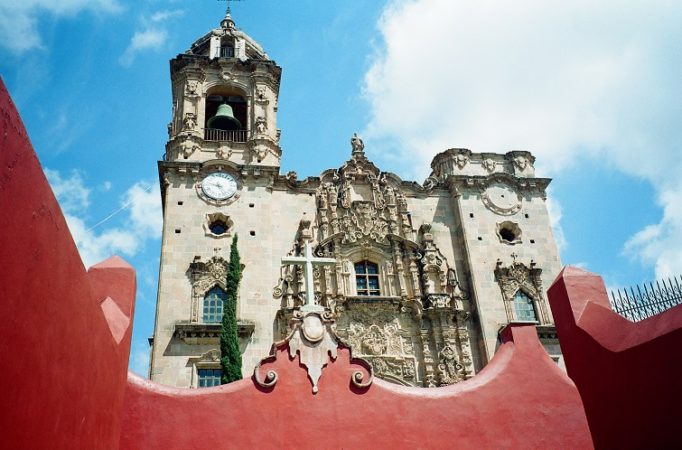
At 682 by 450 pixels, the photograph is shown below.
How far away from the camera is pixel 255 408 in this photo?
8.49 meters

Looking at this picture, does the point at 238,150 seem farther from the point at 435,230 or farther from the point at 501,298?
the point at 501,298

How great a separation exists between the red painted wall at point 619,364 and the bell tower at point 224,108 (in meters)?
14.6

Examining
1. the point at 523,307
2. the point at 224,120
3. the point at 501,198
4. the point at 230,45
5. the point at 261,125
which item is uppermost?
the point at 230,45

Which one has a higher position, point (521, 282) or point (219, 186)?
point (219, 186)

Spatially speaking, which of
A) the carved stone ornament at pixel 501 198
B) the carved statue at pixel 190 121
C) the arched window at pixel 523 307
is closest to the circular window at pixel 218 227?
the carved statue at pixel 190 121

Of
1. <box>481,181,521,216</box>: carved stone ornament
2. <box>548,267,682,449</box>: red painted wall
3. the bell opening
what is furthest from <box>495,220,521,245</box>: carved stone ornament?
<box>548,267,682,449</box>: red painted wall

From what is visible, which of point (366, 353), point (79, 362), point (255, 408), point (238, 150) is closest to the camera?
point (79, 362)

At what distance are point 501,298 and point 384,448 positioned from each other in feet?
43.2

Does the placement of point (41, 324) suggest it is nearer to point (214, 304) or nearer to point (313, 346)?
point (313, 346)

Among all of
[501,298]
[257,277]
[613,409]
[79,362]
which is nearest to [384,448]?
[613,409]

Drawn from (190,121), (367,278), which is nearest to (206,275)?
(367,278)

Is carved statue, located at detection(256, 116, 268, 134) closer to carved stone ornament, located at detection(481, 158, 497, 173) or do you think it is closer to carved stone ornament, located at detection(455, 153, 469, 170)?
carved stone ornament, located at detection(455, 153, 469, 170)

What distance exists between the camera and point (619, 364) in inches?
331

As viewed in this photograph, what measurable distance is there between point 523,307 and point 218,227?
11.0 m
